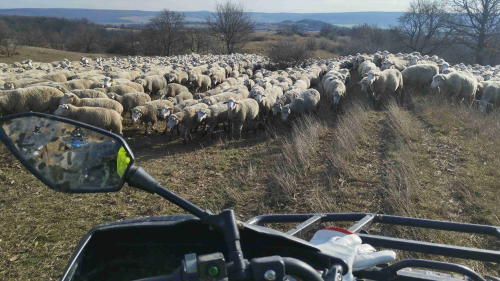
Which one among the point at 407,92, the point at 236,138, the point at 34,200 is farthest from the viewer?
the point at 407,92

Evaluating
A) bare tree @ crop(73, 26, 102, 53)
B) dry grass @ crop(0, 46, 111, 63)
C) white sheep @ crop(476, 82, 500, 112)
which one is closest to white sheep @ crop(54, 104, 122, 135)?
white sheep @ crop(476, 82, 500, 112)

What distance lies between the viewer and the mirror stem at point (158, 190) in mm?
1171

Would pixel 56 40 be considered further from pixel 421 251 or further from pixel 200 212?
pixel 421 251

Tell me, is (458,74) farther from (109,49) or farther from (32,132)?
(109,49)

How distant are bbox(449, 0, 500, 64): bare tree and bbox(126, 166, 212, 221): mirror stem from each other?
41.0m

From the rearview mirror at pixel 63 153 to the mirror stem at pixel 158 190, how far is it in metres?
0.13

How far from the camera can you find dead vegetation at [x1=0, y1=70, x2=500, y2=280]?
4672 millimetres

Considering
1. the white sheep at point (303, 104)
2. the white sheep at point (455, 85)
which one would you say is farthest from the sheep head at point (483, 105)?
the white sheep at point (303, 104)

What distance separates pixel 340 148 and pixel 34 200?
238 inches

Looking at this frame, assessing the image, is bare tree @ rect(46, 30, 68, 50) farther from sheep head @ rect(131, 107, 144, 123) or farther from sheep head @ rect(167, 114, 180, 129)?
sheep head @ rect(167, 114, 180, 129)

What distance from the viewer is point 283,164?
714cm

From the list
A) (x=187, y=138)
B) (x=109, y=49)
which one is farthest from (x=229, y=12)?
(x=187, y=138)

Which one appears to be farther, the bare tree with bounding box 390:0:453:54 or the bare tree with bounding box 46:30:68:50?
the bare tree with bounding box 46:30:68:50

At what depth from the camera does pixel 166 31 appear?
155 feet
